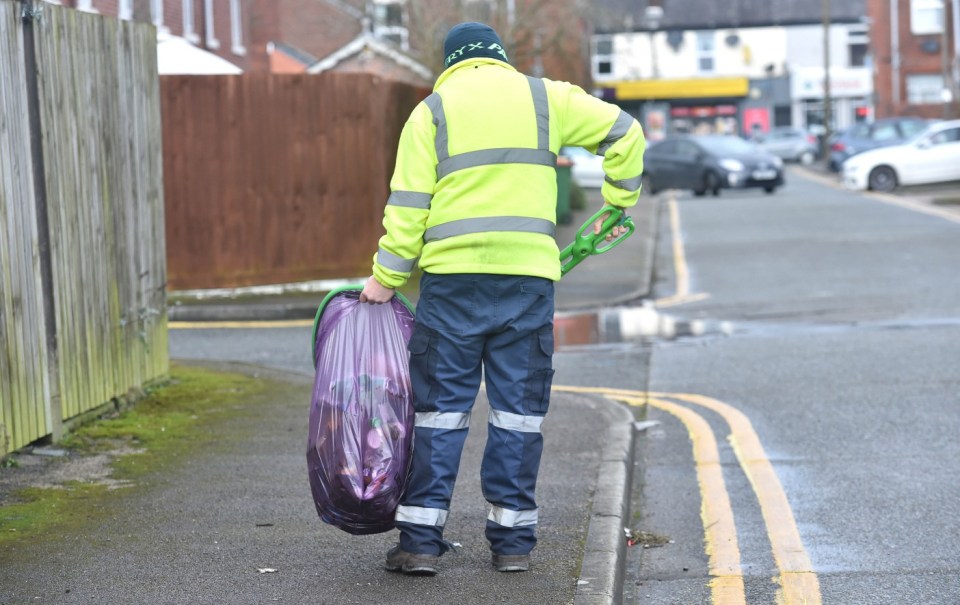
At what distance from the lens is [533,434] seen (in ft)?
16.0

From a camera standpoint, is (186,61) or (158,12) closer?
(186,61)

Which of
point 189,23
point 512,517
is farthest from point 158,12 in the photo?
point 512,517

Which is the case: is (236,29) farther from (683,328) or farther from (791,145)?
(791,145)

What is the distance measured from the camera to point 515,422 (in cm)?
486

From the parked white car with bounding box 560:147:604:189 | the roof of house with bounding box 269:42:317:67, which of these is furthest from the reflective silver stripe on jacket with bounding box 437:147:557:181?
the roof of house with bounding box 269:42:317:67

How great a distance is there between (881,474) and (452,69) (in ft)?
10.2

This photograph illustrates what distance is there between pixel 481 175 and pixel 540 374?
2.26ft

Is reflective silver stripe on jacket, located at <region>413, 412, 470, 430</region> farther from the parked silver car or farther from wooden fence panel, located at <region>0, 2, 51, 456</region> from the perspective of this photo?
the parked silver car

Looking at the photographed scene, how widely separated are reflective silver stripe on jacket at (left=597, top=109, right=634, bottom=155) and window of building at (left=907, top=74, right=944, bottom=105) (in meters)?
61.0

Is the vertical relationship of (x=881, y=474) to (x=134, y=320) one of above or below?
below

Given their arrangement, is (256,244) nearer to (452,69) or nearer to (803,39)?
(452,69)

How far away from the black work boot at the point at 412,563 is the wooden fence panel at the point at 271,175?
1021cm

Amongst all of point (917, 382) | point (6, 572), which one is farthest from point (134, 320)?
point (917, 382)

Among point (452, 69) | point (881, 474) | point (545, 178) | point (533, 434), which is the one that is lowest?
point (881, 474)
